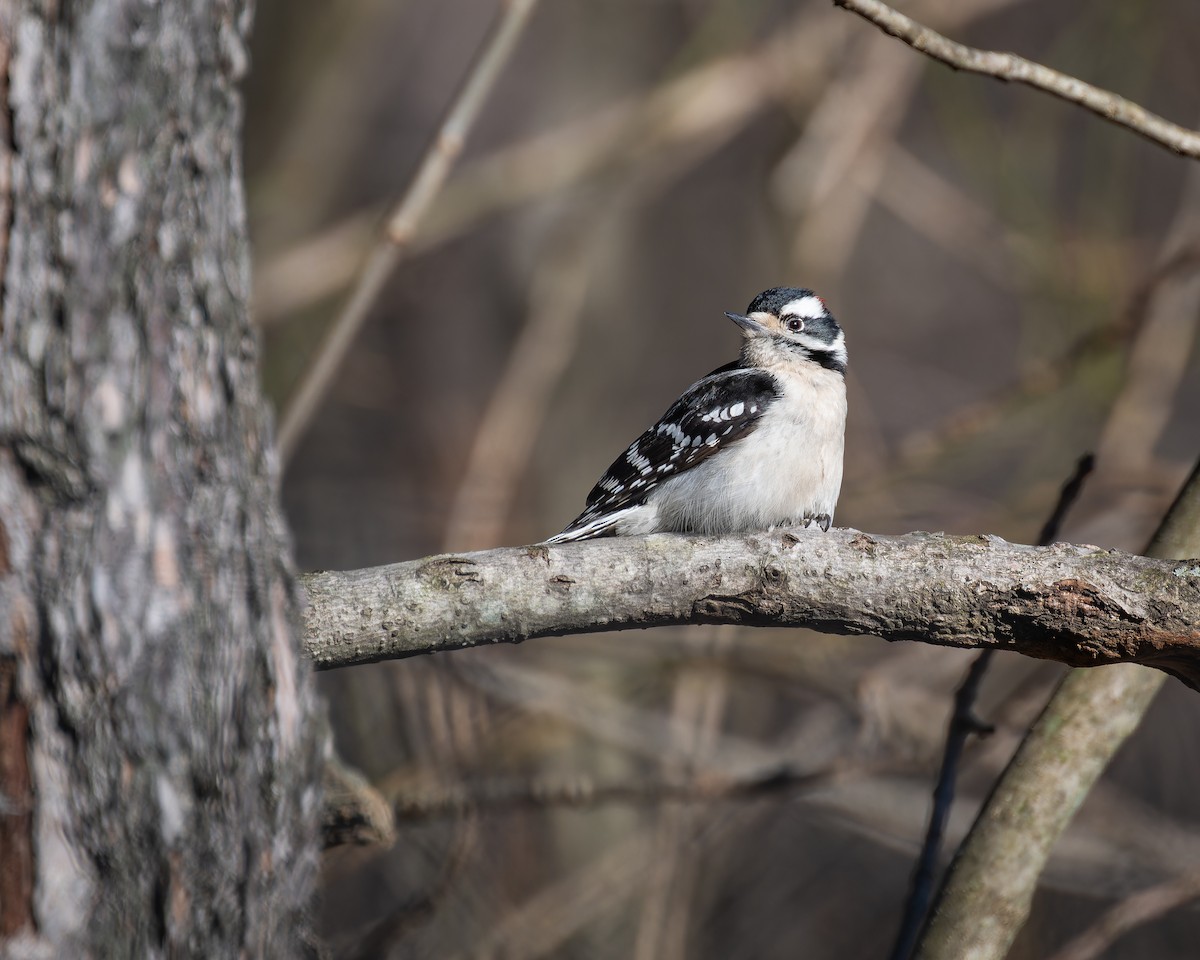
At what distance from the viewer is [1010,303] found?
14398mm

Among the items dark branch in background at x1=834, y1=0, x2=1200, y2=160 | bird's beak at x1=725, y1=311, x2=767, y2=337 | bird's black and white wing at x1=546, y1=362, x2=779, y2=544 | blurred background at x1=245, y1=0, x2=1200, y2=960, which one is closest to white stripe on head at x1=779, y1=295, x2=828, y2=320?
bird's beak at x1=725, y1=311, x2=767, y2=337

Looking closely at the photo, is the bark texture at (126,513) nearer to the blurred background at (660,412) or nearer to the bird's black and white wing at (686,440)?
the blurred background at (660,412)

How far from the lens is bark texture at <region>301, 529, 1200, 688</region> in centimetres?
291

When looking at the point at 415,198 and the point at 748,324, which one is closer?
the point at 415,198

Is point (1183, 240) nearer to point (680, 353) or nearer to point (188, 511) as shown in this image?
point (188, 511)

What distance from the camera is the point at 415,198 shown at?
4.46 metres

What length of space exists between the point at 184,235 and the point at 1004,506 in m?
5.78

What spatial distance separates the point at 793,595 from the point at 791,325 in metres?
3.16

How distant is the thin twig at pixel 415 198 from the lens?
446cm

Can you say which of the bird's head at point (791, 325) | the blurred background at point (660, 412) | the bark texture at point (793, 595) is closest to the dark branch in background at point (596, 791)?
the blurred background at point (660, 412)

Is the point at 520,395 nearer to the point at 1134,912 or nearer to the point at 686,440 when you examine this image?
the point at 686,440

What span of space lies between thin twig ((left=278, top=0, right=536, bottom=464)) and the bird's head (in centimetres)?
188

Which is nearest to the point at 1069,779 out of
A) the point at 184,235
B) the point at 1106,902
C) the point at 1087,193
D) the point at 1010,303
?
the point at 184,235

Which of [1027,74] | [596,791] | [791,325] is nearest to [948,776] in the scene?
[596,791]
